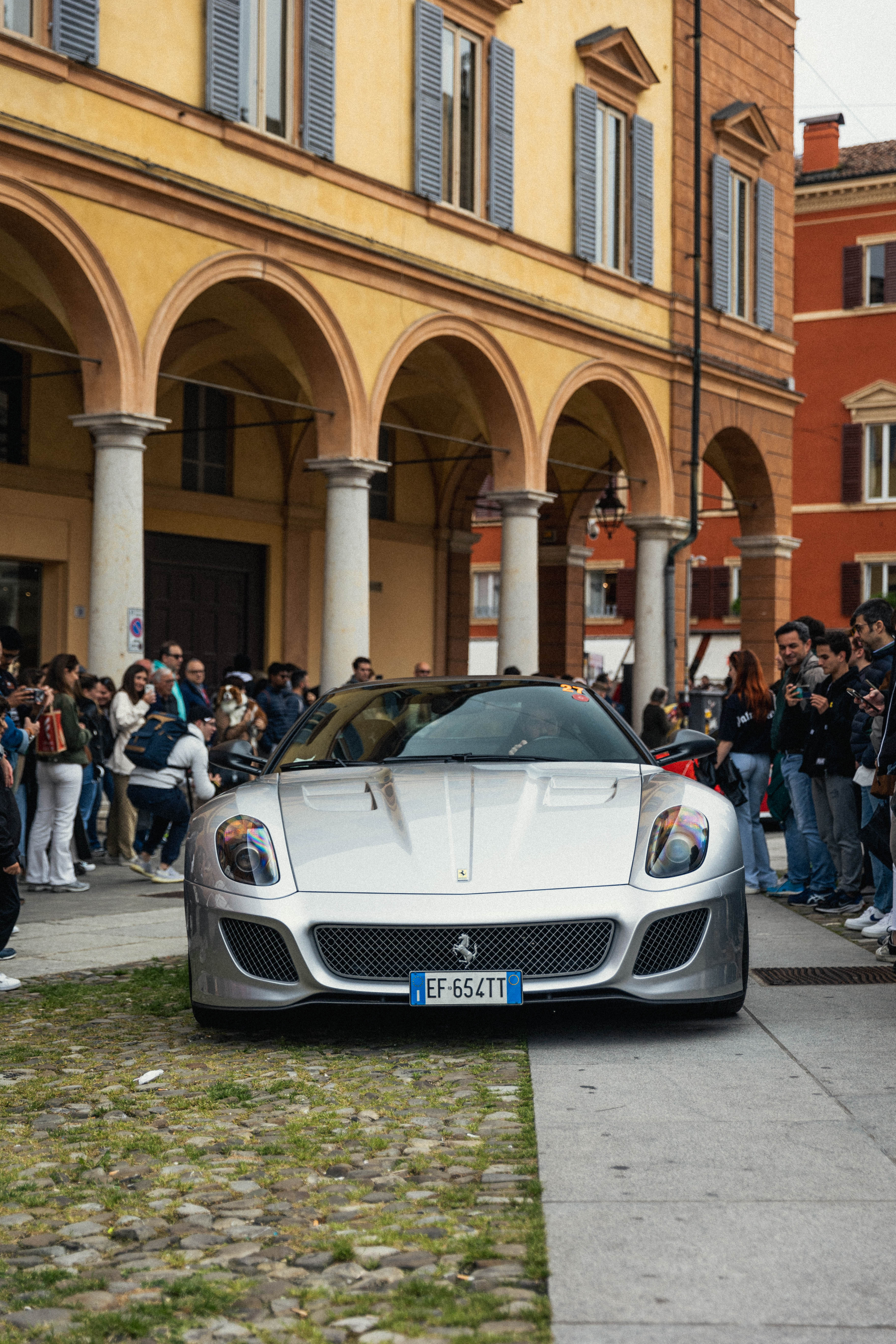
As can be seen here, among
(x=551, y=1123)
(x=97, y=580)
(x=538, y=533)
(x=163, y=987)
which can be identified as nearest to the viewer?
(x=551, y=1123)

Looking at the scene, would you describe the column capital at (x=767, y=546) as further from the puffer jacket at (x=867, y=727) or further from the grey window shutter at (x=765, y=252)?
the puffer jacket at (x=867, y=727)

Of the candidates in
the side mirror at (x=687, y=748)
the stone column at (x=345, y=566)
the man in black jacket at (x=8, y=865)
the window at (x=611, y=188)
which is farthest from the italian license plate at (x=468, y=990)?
the window at (x=611, y=188)

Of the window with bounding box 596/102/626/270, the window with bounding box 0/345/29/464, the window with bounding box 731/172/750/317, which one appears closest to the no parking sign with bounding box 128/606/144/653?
the window with bounding box 0/345/29/464

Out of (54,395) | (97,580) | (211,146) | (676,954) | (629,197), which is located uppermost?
(629,197)

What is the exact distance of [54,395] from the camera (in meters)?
20.6

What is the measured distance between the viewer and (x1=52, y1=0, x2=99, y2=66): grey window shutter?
1484 cm

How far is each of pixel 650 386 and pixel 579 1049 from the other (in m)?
19.9

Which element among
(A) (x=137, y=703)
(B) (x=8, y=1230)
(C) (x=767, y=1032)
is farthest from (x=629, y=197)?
(B) (x=8, y=1230)

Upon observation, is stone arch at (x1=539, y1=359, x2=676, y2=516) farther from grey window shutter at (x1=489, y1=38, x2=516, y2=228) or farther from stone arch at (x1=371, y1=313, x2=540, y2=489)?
grey window shutter at (x1=489, y1=38, x2=516, y2=228)

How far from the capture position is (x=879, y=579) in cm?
3962

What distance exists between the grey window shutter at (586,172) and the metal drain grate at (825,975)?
1655 cm

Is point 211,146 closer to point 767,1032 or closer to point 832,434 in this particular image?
point 767,1032

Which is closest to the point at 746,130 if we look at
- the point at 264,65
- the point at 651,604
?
the point at 651,604

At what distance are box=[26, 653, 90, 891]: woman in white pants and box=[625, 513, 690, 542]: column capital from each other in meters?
14.2
